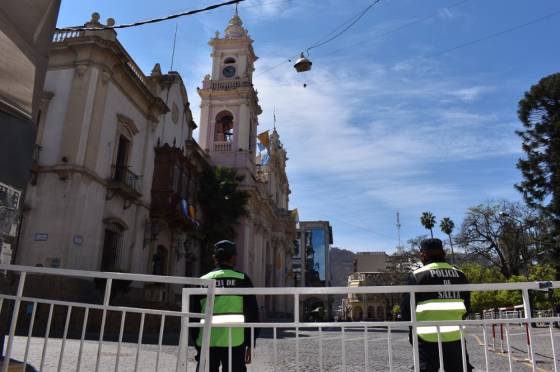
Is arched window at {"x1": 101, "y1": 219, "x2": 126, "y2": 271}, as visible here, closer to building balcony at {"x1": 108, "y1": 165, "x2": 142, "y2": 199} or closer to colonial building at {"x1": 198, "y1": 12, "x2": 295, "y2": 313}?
building balcony at {"x1": 108, "y1": 165, "x2": 142, "y2": 199}

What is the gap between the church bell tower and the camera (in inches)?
1319

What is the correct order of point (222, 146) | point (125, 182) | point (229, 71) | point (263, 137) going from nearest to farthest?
point (125, 182) < point (222, 146) < point (229, 71) < point (263, 137)

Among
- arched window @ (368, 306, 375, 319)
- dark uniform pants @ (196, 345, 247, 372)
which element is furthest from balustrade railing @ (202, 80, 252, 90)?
arched window @ (368, 306, 375, 319)

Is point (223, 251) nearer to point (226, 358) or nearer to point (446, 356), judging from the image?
point (226, 358)

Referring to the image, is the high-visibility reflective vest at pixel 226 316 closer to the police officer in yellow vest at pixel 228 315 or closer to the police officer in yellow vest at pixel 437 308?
the police officer in yellow vest at pixel 228 315

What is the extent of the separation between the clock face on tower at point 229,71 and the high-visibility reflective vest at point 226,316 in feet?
110

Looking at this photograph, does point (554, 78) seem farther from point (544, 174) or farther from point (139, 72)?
point (139, 72)

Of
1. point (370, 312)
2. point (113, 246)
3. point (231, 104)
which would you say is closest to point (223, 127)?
point (231, 104)

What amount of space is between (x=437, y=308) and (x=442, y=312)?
1.9 inches

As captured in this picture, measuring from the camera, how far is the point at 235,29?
37375mm

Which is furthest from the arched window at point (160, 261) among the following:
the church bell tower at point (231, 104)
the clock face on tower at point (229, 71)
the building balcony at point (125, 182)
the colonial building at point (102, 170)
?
the clock face on tower at point (229, 71)

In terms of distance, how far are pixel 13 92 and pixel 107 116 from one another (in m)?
14.7

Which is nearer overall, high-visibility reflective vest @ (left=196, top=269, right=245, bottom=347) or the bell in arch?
high-visibility reflective vest @ (left=196, top=269, right=245, bottom=347)

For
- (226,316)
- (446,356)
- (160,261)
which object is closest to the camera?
(446,356)
